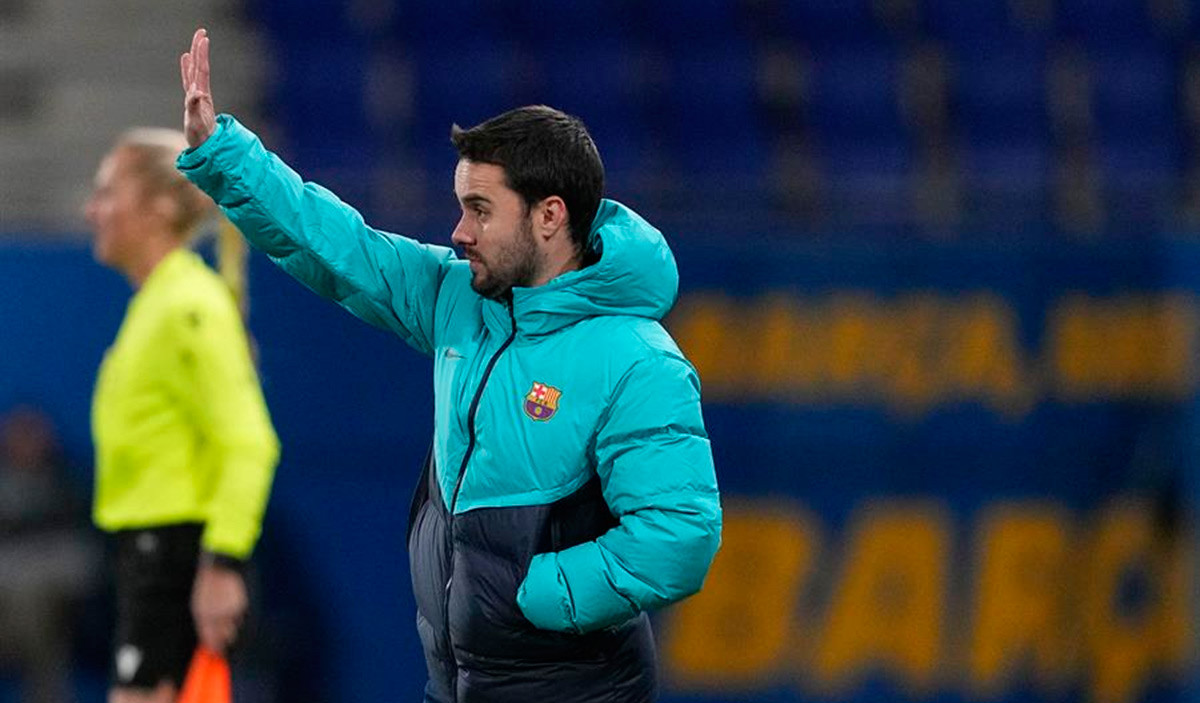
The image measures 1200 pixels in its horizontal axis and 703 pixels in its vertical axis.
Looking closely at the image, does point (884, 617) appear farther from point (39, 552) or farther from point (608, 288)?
point (608, 288)

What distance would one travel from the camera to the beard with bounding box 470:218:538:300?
3605 mm

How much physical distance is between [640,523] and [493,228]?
523 millimetres

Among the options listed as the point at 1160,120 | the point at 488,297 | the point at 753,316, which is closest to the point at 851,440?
the point at 753,316

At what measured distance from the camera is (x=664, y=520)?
11.5ft

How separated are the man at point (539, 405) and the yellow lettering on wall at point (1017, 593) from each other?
13.2 ft

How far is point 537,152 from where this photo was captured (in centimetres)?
358

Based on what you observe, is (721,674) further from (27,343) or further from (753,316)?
(27,343)

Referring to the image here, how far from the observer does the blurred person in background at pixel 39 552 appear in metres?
7.24

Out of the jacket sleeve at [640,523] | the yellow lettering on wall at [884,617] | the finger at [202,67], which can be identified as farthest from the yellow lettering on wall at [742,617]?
the finger at [202,67]

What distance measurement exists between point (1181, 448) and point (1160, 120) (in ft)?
6.00

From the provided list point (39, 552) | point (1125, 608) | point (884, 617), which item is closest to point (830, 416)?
point (884, 617)

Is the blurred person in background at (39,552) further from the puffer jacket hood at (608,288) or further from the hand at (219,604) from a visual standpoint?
the puffer jacket hood at (608,288)

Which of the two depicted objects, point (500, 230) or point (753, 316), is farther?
point (753, 316)

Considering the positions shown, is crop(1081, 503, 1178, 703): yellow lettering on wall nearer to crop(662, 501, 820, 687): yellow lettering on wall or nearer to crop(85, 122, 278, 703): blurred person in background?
crop(662, 501, 820, 687): yellow lettering on wall
